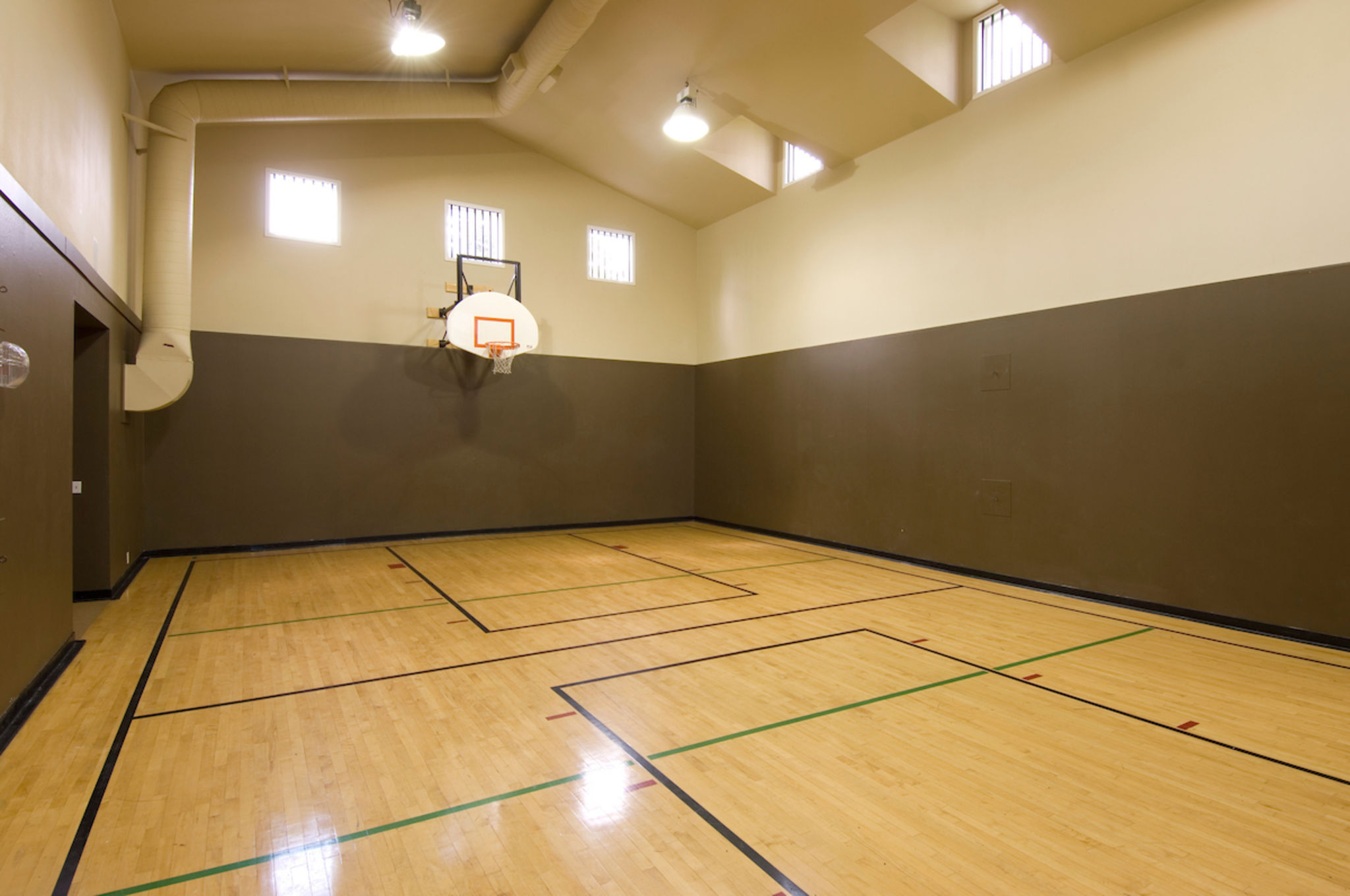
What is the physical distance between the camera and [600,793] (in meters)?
2.53

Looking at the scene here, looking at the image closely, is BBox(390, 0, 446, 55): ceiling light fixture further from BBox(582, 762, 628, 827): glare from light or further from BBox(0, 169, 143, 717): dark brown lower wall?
BBox(582, 762, 628, 827): glare from light

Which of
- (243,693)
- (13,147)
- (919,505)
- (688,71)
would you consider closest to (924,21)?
(688,71)

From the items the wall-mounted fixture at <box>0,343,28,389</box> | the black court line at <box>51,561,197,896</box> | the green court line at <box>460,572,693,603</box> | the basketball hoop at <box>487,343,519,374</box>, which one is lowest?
the black court line at <box>51,561,197,896</box>

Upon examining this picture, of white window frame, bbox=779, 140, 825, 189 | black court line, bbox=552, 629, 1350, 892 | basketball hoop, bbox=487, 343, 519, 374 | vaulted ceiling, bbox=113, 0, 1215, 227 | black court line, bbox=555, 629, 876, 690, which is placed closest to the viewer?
black court line, bbox=552, 629, 1350, 892

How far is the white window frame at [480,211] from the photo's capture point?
8984mm

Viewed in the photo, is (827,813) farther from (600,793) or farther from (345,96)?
(345,96)

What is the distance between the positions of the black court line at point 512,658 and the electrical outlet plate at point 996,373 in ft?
6.76

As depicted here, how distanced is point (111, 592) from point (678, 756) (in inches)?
200

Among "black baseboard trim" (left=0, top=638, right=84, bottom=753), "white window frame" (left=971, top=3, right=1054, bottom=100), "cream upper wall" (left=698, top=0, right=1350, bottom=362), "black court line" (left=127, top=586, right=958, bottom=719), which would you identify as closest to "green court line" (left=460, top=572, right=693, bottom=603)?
"black court line" (left=127, top=586, right=958, bottom=719)

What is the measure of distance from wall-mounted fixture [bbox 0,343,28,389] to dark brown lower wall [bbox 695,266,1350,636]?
6615mm

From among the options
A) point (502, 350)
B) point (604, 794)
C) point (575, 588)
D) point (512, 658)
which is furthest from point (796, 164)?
point (604, 794)

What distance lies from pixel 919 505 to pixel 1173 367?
2593mm

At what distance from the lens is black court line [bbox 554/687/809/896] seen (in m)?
2.03

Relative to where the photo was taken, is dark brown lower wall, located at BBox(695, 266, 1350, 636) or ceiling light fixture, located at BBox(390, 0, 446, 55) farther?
ceiling light fixture, located at BBox(390, 0, 446, 55)
